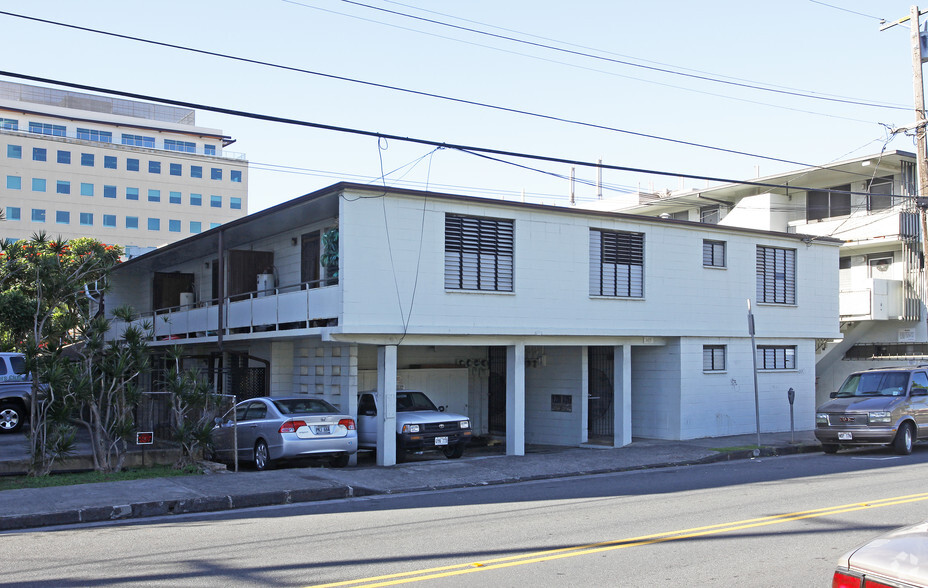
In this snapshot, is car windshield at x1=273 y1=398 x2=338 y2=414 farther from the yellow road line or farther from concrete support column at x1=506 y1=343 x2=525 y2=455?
the yellow road line

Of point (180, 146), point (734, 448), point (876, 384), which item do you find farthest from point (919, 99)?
point (180, 146)

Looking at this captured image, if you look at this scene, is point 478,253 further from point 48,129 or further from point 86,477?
point 48,129

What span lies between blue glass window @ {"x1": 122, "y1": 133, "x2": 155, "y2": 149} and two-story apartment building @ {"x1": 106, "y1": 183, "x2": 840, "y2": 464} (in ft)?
202

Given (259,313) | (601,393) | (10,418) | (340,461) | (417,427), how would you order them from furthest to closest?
1. (10,418)
2. (601,393)
3. (259,313)
4. (417,427)
5. (340,461)

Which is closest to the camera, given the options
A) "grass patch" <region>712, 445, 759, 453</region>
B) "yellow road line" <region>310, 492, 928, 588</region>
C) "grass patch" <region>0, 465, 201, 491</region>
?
"yellow road line" <region>310, 492, 928, 588</region>

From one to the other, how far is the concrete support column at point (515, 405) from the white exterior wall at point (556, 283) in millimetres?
695

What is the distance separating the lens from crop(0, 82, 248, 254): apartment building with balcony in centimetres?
7500

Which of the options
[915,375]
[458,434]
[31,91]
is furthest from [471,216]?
[31,91]

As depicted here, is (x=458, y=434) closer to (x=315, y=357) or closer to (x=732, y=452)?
(x=315, y=357)

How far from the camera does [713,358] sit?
22.1 metres

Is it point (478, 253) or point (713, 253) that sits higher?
point (713, 253)

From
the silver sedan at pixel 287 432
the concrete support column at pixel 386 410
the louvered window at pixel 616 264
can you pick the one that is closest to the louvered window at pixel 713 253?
the louvered window at pixel 616 264

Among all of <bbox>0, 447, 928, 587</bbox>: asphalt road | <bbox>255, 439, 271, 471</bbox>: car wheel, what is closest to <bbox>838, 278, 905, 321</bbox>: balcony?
<bbox>0, 447, 928, 587</bbox>: asphalt road

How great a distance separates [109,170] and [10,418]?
61081 millimetres
